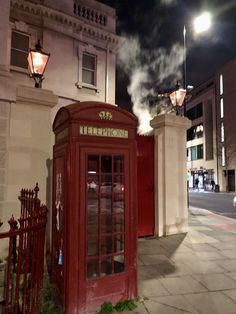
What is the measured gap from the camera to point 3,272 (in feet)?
18.0

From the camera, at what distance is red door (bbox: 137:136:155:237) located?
8.32 m

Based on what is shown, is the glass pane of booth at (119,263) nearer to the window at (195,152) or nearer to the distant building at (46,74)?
the distant building at (46,74)


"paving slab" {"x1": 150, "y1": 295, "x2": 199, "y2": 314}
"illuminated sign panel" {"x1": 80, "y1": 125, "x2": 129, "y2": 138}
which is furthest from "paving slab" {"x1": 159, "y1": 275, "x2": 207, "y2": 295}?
"illuminated sign panel" {"x1": 80, "y1": 125, "x2": 129, "y2": 138}

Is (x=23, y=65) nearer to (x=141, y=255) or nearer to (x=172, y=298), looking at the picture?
(x=141, y=255)

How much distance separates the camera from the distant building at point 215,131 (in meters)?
44.7

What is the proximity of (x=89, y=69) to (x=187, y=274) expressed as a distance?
44.1 ft

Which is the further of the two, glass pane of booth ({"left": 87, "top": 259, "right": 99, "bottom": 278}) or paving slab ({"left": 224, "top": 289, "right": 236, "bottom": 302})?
paving slab ({"left": 224, "top": 289, "right": 236, "bottom": 302})

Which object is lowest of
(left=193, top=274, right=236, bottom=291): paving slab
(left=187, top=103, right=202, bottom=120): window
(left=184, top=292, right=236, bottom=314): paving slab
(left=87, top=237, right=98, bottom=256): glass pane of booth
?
(left=184, top=292, right=236, bottom=314): paving slab

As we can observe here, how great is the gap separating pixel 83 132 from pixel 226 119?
45.4m

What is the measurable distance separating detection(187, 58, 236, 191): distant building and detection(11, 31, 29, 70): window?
36334mm

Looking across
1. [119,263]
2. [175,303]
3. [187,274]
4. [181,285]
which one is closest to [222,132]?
[187,274]

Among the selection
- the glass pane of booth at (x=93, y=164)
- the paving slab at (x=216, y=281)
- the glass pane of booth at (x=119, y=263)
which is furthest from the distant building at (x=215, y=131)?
the glass pane of booth at (x=93, y=164)

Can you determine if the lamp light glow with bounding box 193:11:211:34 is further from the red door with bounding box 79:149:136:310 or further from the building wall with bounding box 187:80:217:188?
the building wall with bounding box 187:80:217:188

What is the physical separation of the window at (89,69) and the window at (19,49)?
10.8 ft
